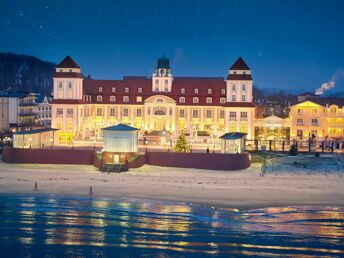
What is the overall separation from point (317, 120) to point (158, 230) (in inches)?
1666

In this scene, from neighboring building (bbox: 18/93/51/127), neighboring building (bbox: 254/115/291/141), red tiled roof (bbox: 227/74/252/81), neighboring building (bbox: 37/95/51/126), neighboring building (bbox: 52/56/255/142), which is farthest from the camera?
neighboring building (bbox: 37/95/51/126)

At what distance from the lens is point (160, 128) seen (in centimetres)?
7306

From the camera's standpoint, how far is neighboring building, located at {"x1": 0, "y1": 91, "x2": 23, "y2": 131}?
3386 inches

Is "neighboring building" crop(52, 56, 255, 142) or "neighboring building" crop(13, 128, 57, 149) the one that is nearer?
"neighboring building" crop(13, 128, 57, 149)

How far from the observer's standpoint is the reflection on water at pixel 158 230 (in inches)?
A: 1152

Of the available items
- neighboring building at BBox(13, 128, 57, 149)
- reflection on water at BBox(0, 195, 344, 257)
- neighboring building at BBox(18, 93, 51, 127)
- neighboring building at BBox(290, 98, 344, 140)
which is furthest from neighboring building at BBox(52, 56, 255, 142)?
reflection on water at BBox(0, 195, 344, 257)

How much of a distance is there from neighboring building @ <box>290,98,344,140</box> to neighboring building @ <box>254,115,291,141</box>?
2.85 feet

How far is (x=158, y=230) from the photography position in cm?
3247

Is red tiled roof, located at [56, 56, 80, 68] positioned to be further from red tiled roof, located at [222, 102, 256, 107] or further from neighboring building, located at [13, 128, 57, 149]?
red tiled roof, located at [222, 102, 256, 107]

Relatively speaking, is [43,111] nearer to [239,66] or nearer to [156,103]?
[156,103]

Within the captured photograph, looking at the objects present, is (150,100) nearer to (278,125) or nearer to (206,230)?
(278,125)

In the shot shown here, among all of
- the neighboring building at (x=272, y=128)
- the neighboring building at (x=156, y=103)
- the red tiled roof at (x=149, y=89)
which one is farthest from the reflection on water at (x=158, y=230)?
the red tiled roof at (x=149, y=89)

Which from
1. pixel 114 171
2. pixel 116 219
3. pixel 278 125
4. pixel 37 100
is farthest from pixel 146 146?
pixel 37 100

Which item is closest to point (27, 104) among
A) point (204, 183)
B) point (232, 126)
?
point (232, 126)
